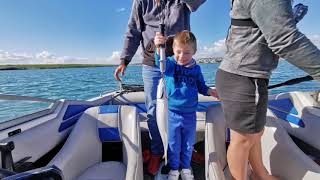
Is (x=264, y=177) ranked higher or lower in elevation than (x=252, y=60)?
lower

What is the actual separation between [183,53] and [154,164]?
3.37 ft

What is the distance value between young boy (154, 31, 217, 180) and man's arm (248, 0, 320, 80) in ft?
2.96

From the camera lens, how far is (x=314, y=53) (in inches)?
49.0

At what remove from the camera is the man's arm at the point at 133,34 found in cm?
251

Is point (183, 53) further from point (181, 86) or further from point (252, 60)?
point (252, 60)

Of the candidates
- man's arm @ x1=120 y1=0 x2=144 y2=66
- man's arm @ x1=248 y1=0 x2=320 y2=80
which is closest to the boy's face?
man's arm @ x1=120 y1=0 x2=144 y2=66

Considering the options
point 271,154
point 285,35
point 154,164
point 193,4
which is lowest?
point 154,164

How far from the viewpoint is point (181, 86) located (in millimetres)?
2209

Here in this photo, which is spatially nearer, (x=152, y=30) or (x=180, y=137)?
(x=180, y=137)

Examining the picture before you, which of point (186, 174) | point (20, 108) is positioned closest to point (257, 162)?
point (186, 174)

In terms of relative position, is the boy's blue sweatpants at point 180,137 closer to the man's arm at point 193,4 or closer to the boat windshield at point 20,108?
the man's arm at point 193,4

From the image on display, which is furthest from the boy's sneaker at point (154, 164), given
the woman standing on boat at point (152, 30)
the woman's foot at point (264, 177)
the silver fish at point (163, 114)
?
the woman's foot at point (264, 177)

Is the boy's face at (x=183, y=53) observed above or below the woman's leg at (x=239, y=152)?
above

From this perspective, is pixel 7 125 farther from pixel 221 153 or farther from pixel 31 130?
pixel 221 153
